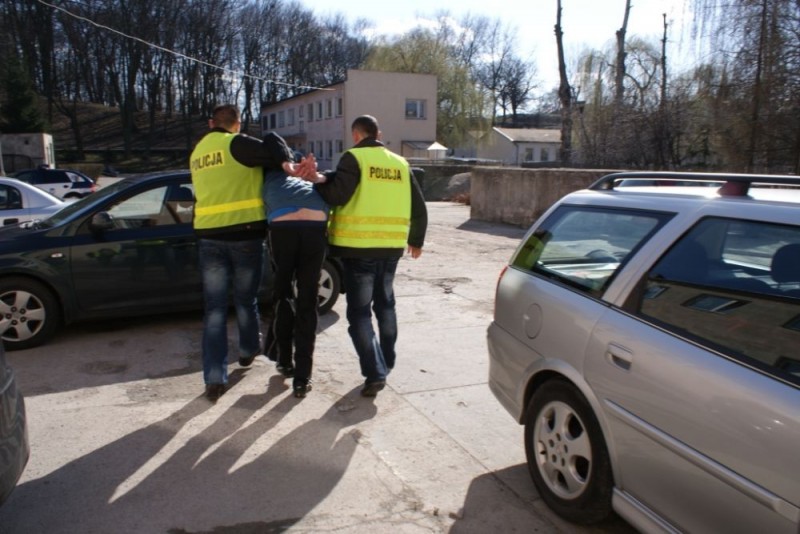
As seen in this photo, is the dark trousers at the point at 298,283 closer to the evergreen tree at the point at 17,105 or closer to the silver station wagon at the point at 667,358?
the silver station wagon at the point at 667,358

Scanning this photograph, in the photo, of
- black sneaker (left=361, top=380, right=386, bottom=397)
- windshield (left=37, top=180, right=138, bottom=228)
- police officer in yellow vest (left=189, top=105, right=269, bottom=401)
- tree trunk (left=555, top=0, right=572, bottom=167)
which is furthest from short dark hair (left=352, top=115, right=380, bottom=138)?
tree trunk (left=555, top=0, right=572, bottom=167)

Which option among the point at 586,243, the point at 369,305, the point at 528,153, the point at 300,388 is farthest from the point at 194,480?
the point at 528,153

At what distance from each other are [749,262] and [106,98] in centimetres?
8503

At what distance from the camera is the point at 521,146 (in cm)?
6675

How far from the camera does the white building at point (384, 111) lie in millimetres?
47875

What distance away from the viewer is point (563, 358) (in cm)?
302

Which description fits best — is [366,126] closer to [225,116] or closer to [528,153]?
[225,116]

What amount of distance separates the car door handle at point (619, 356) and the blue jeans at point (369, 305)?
208 centimetres

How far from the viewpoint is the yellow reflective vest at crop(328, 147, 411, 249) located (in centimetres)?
438

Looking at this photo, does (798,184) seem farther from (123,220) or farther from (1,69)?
(1,69)

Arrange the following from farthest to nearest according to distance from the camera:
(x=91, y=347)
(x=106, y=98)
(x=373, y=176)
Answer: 1. (x=106, y=98)
2. (x=91, y=347)
3. (x=373, y=176)

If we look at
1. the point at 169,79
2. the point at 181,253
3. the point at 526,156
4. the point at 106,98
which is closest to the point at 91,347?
the point at 181,253

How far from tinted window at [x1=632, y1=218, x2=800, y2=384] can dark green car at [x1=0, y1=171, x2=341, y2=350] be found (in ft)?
15.6

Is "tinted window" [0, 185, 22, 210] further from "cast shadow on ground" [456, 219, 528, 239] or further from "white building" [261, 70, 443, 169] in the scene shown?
"white building" [261, 70, 443, 169]
